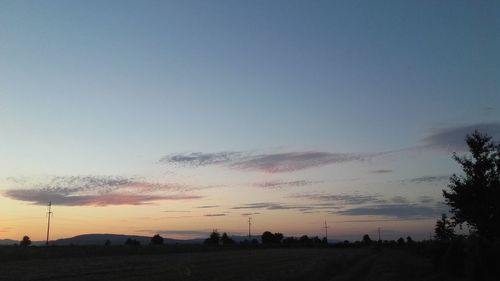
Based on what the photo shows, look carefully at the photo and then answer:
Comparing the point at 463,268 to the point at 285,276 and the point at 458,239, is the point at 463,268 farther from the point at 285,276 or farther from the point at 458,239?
the point at 285,276

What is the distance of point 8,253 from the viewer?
7181 centimetres

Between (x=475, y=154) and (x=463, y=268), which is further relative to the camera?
(x=475, y=154)

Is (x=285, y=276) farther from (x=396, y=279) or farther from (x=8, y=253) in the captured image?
(x=8, y=253)

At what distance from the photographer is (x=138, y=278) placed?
36625 millimetres

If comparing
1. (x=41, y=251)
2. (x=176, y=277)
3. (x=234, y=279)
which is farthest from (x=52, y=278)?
(x=41, y=251)

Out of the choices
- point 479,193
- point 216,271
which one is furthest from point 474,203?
point 216,271

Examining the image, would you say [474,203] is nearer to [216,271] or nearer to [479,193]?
[479,193]

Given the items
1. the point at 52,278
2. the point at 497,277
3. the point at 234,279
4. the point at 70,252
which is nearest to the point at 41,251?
the point at 70,252

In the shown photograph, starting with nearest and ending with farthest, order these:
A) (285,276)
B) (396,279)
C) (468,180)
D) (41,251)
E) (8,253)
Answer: (396,279) < (285,276) < (468,180) < (8,253) < (41,251)

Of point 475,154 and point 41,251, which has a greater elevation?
point 475,154

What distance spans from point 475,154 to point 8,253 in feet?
193

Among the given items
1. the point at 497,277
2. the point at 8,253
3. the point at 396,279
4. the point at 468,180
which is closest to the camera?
the point at 497,277

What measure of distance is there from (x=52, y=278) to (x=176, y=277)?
831cm

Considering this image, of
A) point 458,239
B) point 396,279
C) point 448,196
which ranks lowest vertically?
point 396,279
